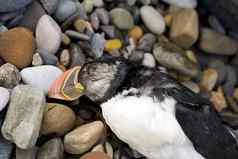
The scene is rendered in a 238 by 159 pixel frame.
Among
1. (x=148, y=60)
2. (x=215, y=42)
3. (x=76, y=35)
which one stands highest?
(x=76, y=35)

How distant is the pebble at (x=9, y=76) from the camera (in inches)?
65.9

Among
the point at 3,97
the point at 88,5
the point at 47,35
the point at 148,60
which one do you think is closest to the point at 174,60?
the point at 148,60

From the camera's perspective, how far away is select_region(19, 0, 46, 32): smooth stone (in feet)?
6.13

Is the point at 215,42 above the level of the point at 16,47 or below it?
below

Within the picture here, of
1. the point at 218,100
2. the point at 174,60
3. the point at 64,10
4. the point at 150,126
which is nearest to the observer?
the point at 150,126

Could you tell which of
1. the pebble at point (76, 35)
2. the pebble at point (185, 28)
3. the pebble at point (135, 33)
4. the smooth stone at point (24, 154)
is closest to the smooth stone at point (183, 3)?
the pebble at point (185, 28)

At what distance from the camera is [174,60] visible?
2.03m

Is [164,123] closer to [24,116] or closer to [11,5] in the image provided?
[24,116]

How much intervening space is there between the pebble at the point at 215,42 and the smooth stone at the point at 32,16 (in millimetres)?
666

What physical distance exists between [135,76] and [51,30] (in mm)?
357

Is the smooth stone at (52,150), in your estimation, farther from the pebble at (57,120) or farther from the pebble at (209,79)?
the pebble at (209,79)

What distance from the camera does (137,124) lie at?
155cm

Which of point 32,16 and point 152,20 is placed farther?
point 152,20

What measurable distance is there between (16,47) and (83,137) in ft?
1.19
